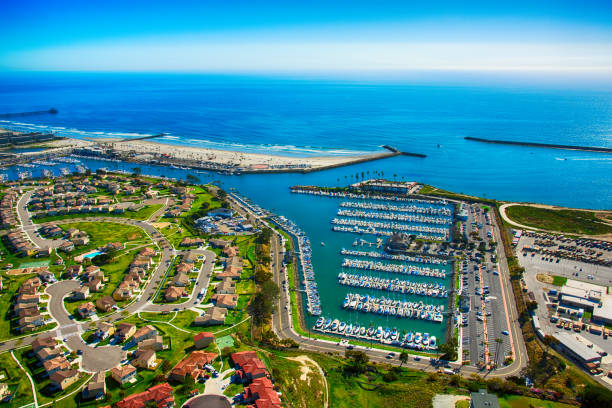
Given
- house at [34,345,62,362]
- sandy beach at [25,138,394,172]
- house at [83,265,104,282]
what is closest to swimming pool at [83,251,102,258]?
house at [83,265,104,282]

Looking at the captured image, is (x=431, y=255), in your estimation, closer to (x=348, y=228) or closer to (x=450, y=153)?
(x=348, y=228)

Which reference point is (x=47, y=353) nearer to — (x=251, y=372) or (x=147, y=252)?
(x=251, y=372)

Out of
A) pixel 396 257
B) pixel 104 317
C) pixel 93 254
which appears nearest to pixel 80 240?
pixel 93 254

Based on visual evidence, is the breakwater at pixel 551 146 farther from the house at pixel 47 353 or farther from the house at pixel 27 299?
the house at pixel 47 353

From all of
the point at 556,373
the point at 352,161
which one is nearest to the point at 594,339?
the point at 556,373

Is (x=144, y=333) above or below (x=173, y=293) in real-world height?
below

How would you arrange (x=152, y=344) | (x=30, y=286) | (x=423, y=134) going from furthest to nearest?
(x=423, y=134) → (x=30, y=286) → (x=152, y=344)

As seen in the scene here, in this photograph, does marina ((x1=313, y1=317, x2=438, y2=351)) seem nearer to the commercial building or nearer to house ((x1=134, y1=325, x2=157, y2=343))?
the commercial building
